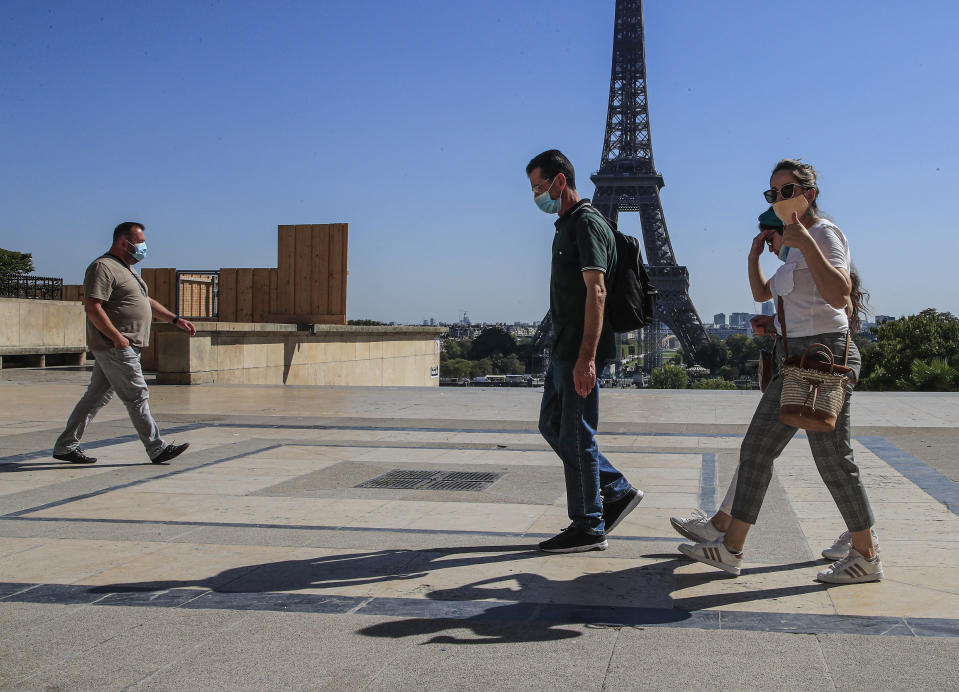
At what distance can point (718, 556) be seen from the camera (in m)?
3.49

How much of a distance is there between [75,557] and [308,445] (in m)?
3.38

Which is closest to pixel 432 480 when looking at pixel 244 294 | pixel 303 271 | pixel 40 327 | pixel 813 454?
pixel 813 454

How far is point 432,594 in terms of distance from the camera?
10.7 ft

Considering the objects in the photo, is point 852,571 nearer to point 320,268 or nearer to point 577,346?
point 577,346

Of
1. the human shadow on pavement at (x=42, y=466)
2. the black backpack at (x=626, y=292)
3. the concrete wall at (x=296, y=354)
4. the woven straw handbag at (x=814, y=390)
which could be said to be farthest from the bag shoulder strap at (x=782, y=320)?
the concrete wall at (x=296, y=354)

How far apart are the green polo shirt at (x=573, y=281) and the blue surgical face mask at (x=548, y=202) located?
0.09 m

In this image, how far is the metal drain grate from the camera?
539 centimetres

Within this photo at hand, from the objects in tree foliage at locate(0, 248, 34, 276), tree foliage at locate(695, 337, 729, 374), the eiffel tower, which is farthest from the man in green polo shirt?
tree foliage at locate(695, 337, 729, 374)

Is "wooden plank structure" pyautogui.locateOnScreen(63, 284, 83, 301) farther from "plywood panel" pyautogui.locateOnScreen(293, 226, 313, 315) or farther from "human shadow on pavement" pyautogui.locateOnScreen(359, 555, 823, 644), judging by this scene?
"human shadow on pavement" pyautogui.locateOnScreen(359, 555, 823, 644)

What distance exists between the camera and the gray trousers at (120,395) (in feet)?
19.6

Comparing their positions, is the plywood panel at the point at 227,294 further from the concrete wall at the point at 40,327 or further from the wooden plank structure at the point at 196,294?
the concrete wall at the point at 40,327

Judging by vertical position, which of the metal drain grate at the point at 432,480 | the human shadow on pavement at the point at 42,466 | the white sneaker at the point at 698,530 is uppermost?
the white sneaker at the point at 698,530

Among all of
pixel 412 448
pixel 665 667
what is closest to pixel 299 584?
pixel 665 667

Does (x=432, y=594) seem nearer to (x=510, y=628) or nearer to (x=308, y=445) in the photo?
(x=510, y=628)
